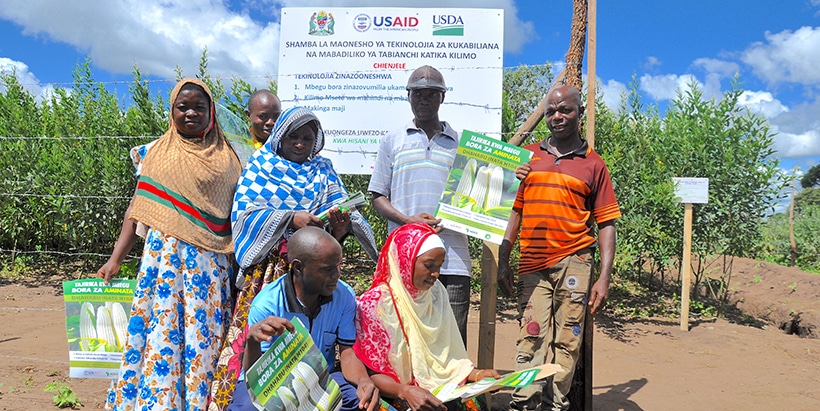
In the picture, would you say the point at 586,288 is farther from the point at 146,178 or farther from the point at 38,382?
the point at 38,382

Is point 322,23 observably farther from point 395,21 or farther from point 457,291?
point 457,291

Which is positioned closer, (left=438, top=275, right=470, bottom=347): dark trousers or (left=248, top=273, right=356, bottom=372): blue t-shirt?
(left=248, top=273, right=356, bottom=372): blue t-shirt

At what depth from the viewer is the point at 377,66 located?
3977 mm

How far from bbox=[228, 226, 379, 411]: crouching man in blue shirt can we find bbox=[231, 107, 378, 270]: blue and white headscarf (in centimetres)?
29

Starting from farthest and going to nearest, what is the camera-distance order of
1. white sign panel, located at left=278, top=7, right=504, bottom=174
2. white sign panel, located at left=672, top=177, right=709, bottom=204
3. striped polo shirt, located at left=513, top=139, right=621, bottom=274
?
white sign panel, located at left=672, top=177, right=709, bottom=204 < white sign panel, located at left=278, top=7, right=504, bottom=174 < striped polo shirt, located at left=513, top=139, right=621, bottom=274

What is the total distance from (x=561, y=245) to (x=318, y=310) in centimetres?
143

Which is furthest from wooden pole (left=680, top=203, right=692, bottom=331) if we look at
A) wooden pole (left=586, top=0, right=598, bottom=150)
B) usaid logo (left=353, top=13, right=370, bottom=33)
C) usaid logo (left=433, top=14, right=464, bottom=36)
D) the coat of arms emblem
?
the coat of arms emblem

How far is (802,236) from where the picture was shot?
1443 centimetres

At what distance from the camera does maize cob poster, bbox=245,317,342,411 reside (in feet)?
6.33

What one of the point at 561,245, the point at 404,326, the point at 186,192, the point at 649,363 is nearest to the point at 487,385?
the point at 404,326

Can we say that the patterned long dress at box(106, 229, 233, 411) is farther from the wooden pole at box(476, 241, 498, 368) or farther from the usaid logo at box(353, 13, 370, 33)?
the usaid logo at box(353, 13, 370, 33)

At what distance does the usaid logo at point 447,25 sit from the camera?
12.8 feet

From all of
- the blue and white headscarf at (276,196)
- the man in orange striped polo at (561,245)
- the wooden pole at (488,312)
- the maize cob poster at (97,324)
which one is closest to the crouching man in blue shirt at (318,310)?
the blue and white headscarf at (276,196)

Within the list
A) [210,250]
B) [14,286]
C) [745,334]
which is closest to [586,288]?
[210,250]
